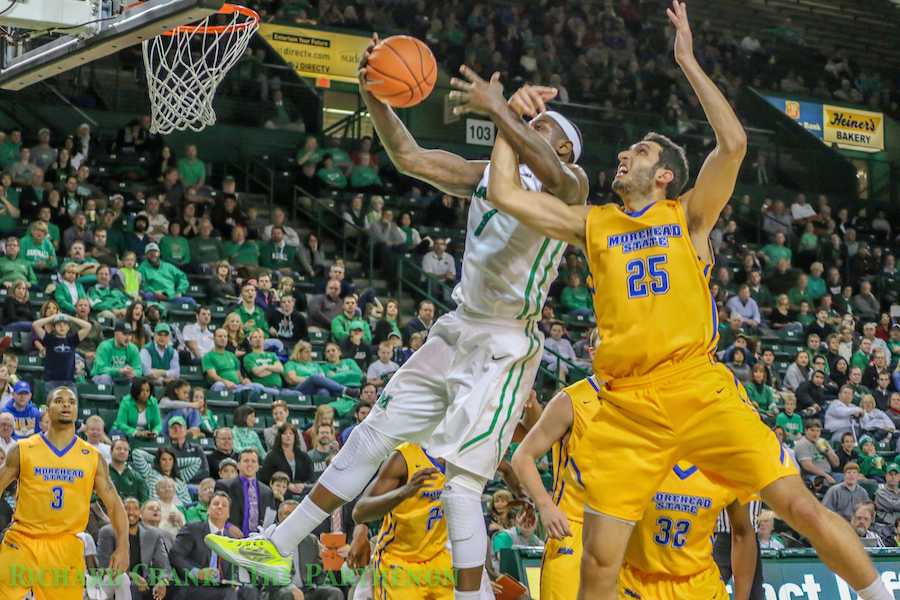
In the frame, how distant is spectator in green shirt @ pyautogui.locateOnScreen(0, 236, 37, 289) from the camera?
1491 cm

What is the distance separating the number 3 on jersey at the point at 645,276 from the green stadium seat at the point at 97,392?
29.2ft

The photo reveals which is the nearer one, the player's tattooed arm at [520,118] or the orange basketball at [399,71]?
the player's tattooed arm at [520,118]

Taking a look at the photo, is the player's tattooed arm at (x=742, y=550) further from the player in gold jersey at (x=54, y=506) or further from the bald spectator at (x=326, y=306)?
the bald spectator at (x=326, y=306)

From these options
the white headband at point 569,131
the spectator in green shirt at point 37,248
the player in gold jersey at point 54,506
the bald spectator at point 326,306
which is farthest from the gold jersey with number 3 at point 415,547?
the bald spectator at point 326,306

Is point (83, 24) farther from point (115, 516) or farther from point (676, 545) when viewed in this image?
point (676, 545)

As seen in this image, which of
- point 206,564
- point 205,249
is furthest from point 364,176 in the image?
point 206,564

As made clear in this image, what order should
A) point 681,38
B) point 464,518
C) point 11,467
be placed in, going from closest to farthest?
point 681,38 < point 464,518 < point 11,467

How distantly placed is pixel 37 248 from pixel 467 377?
1000 centimetres

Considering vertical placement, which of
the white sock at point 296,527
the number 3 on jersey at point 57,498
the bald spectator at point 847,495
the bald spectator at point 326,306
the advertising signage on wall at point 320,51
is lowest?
the bald spectator at point 847,495

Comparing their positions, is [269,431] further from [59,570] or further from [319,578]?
[59,570]

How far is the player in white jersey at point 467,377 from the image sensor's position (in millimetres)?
6531

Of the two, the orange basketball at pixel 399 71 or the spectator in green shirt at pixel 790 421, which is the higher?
the orange basketball at pixel 399 71

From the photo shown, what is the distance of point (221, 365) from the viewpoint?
48.1 feet

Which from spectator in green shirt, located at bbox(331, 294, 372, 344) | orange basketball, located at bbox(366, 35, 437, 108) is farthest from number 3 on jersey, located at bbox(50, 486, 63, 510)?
spectator in green shirt, located at bbox(331, 294, 372, 344)
